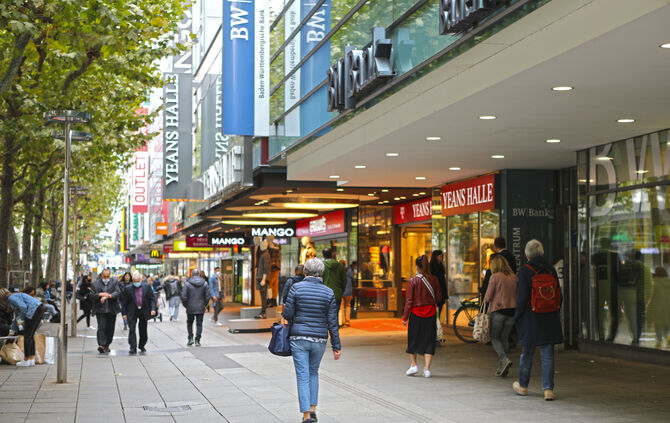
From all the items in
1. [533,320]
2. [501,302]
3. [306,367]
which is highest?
[501,302]

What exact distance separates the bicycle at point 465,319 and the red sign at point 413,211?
5.08 metres

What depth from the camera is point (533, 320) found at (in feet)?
34.0

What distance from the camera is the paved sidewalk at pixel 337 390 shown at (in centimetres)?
938

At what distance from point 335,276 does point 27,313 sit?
592cm

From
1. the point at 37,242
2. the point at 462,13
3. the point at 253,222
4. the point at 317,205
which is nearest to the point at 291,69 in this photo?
the point at 317,205

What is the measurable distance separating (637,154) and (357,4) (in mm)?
5646

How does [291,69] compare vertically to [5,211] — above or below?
above

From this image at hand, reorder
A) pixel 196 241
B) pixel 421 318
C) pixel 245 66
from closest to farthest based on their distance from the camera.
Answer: pixel 421 318, pixel 245 66, pixel 196 241

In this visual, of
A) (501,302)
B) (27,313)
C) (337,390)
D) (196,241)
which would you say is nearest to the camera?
(337,390)

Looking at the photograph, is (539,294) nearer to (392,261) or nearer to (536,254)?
(536,254)

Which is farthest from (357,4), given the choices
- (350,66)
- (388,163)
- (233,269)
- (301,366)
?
(233,269)

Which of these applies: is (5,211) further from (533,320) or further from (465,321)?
(533,320)

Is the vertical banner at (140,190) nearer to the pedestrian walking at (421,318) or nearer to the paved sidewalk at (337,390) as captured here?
the paved sidewalk at (337,390)

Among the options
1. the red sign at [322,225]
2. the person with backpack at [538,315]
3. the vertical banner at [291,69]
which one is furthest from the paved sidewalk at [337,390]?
the red sign at [322,225]
